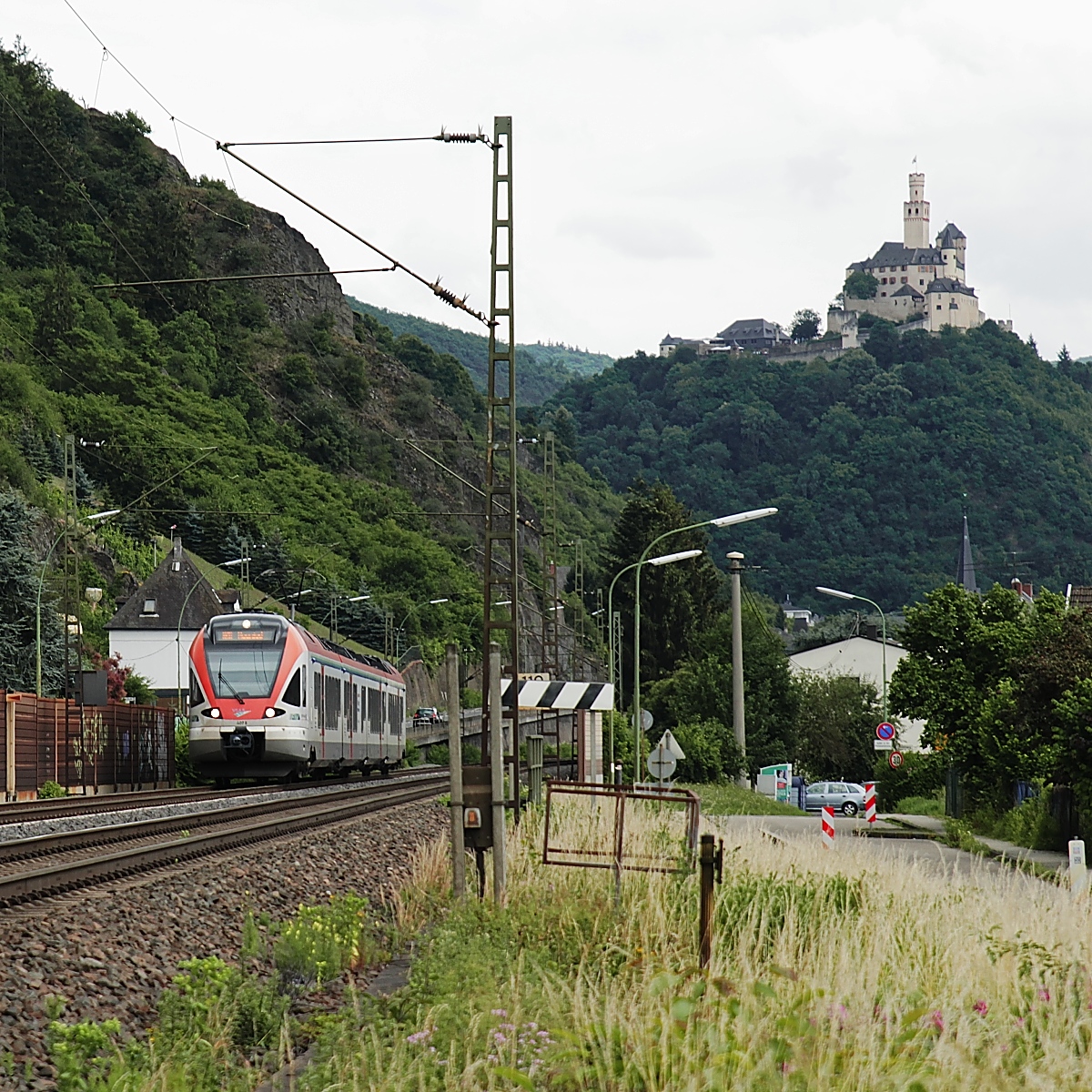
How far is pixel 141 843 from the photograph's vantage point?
67.1 ft

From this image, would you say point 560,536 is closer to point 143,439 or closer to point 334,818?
point 143,439

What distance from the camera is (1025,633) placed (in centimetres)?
3506

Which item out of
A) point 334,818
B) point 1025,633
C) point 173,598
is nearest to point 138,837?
point 334,818

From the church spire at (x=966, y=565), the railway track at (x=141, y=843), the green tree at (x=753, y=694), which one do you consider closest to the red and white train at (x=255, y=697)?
the railway track at (x=141, y=843)

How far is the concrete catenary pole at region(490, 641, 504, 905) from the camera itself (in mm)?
13984

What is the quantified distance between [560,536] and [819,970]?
120600mm

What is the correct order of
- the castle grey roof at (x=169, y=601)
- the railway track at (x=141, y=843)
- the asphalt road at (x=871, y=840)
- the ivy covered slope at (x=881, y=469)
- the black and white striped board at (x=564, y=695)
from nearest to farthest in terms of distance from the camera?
the railway track at (x=141, y=843) → the asphalt road at (x=871, y=840) → the black and white striped board at (x=564, y=695) → the castle grey roof at (x=169, y=601) → the ivy covered slope at (x=881, y=469)

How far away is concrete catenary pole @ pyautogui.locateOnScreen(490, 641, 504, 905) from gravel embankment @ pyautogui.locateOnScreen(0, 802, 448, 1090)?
208cm

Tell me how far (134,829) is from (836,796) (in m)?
36.3

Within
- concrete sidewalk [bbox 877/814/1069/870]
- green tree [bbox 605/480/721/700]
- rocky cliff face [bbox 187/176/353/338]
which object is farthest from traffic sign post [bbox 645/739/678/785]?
rocky cliff face [bbox 187/176/353/338]

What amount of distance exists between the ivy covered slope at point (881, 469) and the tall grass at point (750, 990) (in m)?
148

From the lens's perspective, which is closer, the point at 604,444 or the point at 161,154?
the point at 161,154

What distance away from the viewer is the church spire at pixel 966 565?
A: 160000 millimetres

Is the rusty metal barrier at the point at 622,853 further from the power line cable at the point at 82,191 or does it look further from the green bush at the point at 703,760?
the power line cable at the point at 82,191
